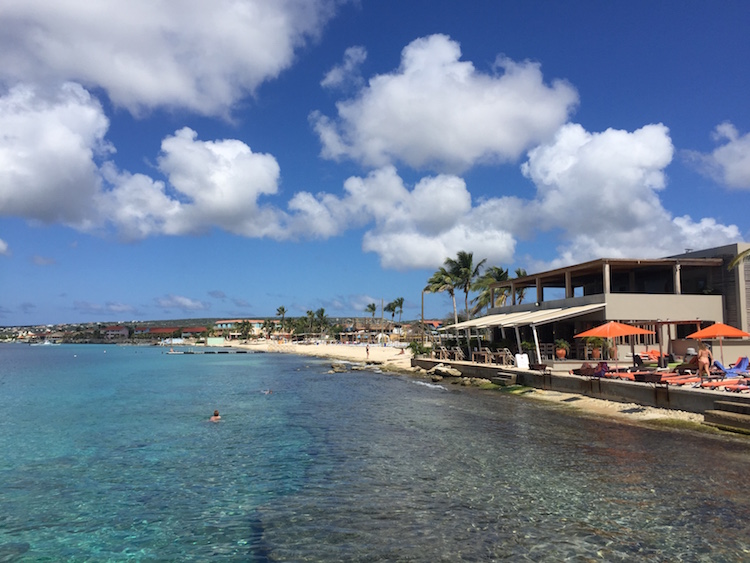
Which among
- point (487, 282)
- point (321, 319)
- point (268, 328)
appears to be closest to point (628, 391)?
point (487, 282)

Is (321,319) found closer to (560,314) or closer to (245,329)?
(245,329)

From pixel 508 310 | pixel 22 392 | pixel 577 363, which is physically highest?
pixel 508 310

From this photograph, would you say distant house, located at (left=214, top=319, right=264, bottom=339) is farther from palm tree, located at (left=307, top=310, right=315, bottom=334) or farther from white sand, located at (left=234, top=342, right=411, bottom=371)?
white sand, located at (left=234, top=342, right=411, bottom=371)

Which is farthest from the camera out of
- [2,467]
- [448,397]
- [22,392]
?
[22,392]

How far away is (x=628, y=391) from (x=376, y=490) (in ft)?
40.4

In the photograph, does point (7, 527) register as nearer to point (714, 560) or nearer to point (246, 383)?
point (714, 560)

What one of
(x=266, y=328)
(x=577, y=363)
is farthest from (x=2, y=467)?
(x=266, y=328)

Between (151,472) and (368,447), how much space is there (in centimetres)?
535

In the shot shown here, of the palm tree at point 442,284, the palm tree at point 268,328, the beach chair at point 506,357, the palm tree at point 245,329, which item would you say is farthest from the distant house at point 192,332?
the beach chair at point 506,357

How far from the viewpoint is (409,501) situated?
30.2ft

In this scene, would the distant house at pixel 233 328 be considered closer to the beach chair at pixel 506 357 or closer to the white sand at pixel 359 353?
the white sand at pixel 359 353

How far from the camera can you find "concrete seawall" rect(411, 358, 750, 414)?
15.2 meters

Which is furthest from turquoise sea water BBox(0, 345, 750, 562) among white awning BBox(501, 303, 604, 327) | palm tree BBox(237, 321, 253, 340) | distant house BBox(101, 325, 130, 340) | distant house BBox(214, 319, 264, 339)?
distant house BBox(101, 325, 130, 340)

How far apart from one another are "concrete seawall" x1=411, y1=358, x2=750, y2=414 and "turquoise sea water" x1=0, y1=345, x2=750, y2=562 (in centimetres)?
201
